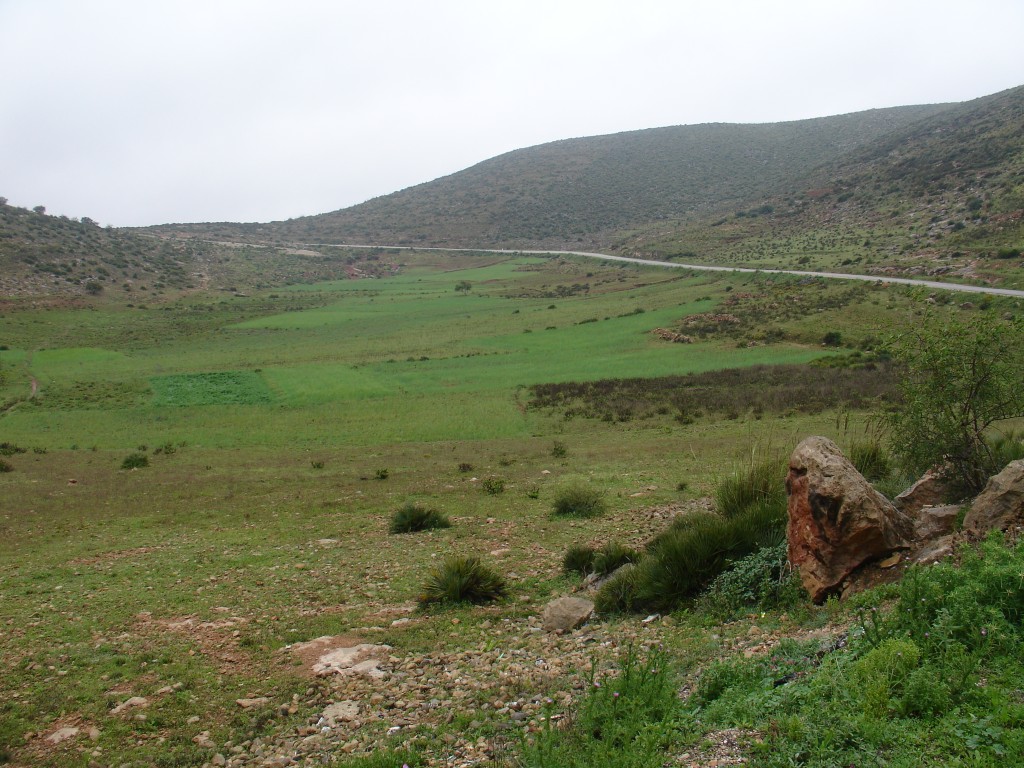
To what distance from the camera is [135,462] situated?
24344 mm

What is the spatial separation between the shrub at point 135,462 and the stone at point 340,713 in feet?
66.7

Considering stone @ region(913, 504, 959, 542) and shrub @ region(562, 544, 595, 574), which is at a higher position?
stone @ region(913, 504, 959, 542)

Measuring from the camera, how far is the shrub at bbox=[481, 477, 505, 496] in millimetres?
17844

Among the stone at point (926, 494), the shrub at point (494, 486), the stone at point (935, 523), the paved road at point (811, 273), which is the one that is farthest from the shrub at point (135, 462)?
the paved road at point (811, 273)

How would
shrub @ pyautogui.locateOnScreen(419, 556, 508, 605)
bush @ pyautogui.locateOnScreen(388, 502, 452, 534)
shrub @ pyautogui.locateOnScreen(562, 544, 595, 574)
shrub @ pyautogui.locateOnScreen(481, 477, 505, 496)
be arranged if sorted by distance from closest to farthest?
1. shrub @ pyautogui.locateOnScreen(419, 556, 508, 605)
2. shrub @ pyautogui.locateOnScreen(562, 544, 595, 574)
3. bush @ pyautogui.locateOnScreen(388, 502, 452, 534)
4. shrub @ pyautogui.locateOnScreen(481, 477, 505, 496)

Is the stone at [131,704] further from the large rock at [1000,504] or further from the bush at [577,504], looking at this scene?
the large rock at [1000,504]

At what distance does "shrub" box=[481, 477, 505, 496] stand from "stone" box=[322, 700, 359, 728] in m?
10.6

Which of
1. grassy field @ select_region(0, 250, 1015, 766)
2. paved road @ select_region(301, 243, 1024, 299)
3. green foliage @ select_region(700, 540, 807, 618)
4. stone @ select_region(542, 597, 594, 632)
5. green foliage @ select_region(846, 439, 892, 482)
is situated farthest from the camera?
paved road @ select_region(301, 243, 1024, 299)

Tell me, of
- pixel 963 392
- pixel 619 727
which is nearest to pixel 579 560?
pixel 619 727

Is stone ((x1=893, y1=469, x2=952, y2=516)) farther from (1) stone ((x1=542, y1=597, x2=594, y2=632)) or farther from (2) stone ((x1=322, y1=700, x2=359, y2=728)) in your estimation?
(2) stone ((x1=322, y1=700, x2=359, y2=728))

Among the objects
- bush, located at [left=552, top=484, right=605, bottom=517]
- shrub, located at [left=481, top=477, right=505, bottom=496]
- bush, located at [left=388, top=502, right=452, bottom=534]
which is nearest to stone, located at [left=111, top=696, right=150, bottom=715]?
bush, located at [left=388, top=502, right=452, bottom=534]

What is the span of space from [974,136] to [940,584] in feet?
369

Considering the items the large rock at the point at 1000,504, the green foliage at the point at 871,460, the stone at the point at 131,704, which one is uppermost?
the large rock at the point at 1000,504

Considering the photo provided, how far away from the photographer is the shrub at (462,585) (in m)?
10.0
